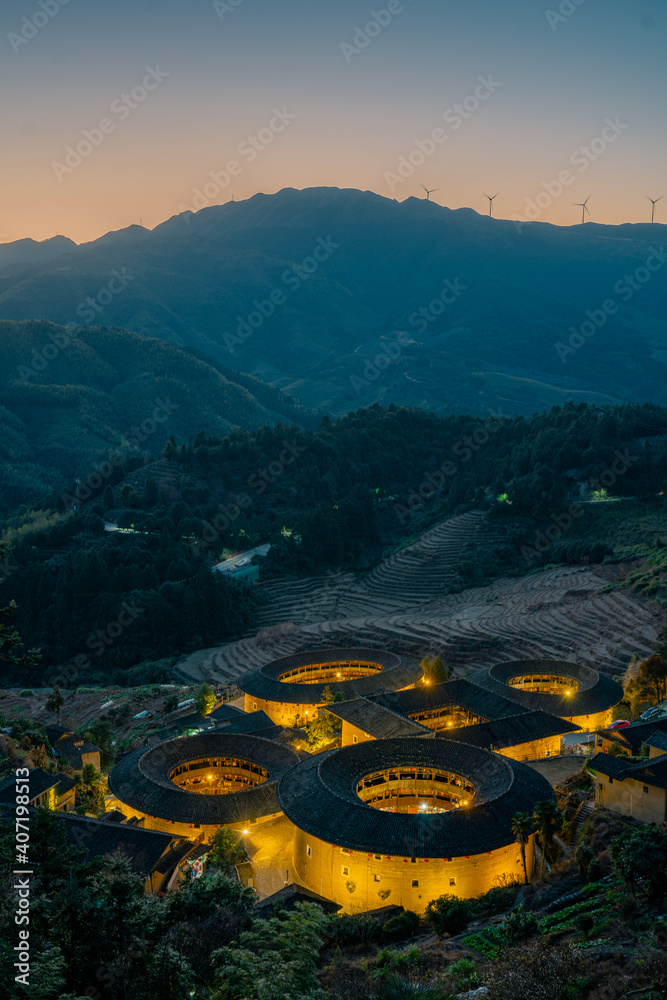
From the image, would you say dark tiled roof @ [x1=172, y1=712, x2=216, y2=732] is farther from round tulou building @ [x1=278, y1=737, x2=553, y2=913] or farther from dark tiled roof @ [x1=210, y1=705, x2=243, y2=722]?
round tulou building @ [x1=278, y1=737, x2=553, y2=913]

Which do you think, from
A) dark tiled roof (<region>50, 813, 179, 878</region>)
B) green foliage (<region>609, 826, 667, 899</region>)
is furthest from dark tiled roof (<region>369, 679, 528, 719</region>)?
green foliage (<region>609, 826, 667, 899</region>)

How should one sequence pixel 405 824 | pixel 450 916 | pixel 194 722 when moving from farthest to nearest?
pixel 194 722
pixel 405 824
pixel 450 916

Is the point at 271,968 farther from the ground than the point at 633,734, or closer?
farther from the ground

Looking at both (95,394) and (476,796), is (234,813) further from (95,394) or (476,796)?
(95,394)

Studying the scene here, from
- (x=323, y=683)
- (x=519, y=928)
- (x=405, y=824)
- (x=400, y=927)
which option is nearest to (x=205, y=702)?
(x=323, y=683)

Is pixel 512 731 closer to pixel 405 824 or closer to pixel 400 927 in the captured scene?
pixel 405 824

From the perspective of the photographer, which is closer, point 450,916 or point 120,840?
point 450,916
